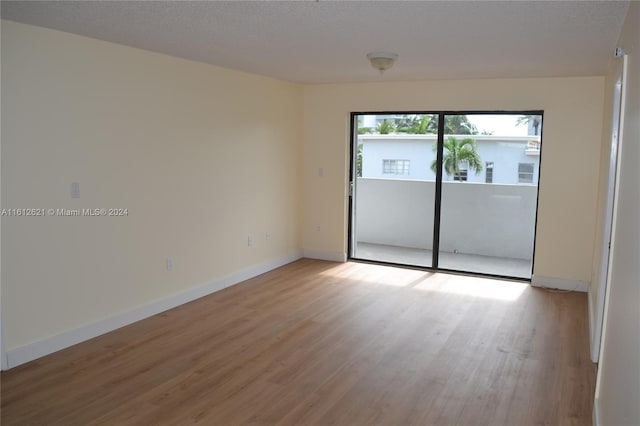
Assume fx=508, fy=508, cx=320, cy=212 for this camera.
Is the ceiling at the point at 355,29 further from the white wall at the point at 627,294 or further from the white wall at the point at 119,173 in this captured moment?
the white wall at the point at 627,294

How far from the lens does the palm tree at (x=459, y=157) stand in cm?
602

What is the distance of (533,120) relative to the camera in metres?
5.71

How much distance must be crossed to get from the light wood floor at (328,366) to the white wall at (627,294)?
0.76 meters

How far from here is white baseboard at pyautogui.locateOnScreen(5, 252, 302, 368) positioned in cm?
360

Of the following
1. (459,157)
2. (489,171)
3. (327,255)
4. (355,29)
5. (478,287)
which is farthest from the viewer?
(327,255)

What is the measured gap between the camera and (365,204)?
6820 mm

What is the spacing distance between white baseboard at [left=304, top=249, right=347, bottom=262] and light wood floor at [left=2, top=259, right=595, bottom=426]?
1500 mm

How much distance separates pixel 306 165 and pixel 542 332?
3.73 meters

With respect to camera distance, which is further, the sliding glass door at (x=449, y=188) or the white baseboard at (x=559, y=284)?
the sliding glass door at (x=449, y=188)

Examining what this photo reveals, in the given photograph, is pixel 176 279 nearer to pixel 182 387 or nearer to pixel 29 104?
pixel 182 387

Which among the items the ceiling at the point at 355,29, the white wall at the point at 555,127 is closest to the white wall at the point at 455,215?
the white wall at the point at 555,127

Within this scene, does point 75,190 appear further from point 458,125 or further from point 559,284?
point 559,284

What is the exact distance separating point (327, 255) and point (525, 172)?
8.96ft

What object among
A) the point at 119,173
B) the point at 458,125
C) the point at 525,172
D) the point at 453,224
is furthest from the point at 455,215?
the point at 119,173
